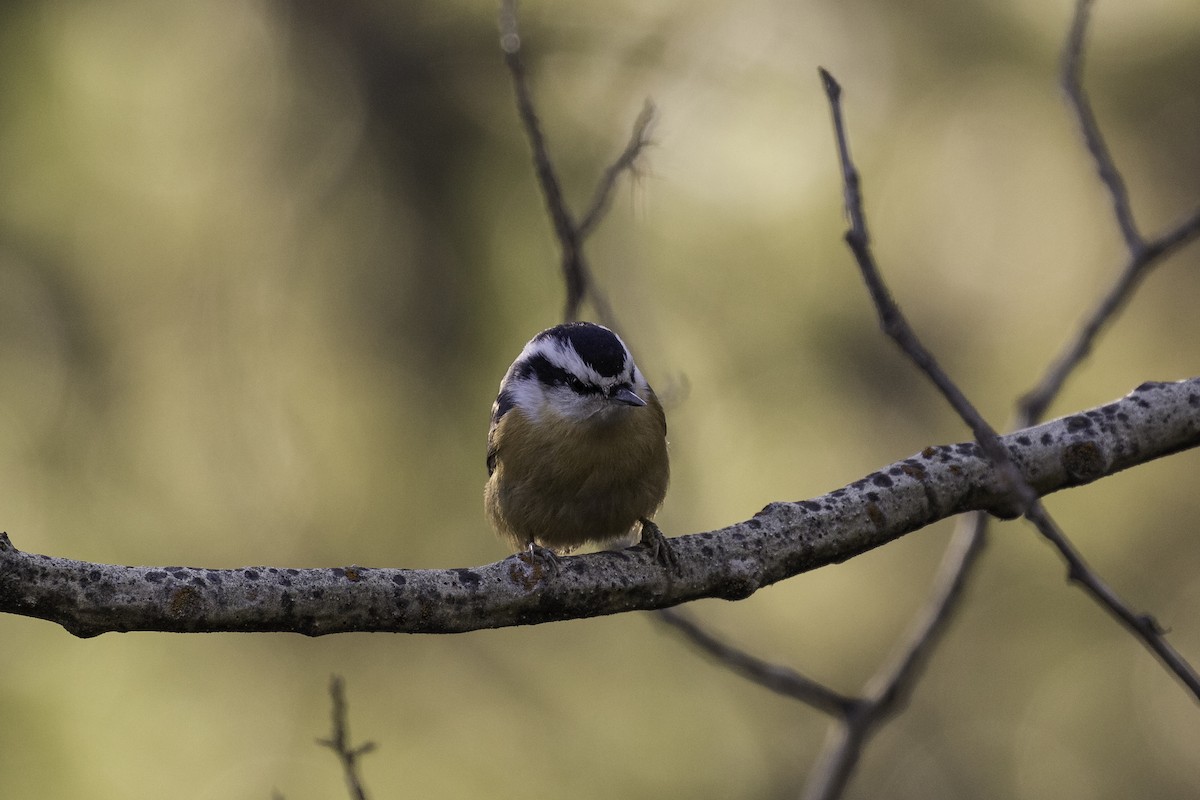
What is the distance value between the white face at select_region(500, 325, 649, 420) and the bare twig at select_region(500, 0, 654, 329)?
125mm

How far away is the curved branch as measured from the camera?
1867 millimetres

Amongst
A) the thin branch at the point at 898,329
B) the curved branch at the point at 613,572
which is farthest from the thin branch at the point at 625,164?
the thin branch at the point at 898,329

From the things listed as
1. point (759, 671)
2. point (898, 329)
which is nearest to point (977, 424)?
point (898, 329)

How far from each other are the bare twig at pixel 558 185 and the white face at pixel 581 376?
125 mm

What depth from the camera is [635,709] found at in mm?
4828

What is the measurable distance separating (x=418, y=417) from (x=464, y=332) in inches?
14.8

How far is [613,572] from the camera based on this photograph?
2.32 m

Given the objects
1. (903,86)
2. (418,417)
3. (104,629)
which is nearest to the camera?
(104,629)

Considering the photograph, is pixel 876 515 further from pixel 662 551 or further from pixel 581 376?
pixel 581 376

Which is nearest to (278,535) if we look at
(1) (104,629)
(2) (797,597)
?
(2) (797,597)

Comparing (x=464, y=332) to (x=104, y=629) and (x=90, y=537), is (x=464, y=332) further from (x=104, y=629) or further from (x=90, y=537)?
(x=104, y=629)

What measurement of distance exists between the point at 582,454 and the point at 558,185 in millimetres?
714

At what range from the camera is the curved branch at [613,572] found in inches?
73.5

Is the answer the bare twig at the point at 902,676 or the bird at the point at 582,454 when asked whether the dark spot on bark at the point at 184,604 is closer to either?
the bird at the point at 582,454
